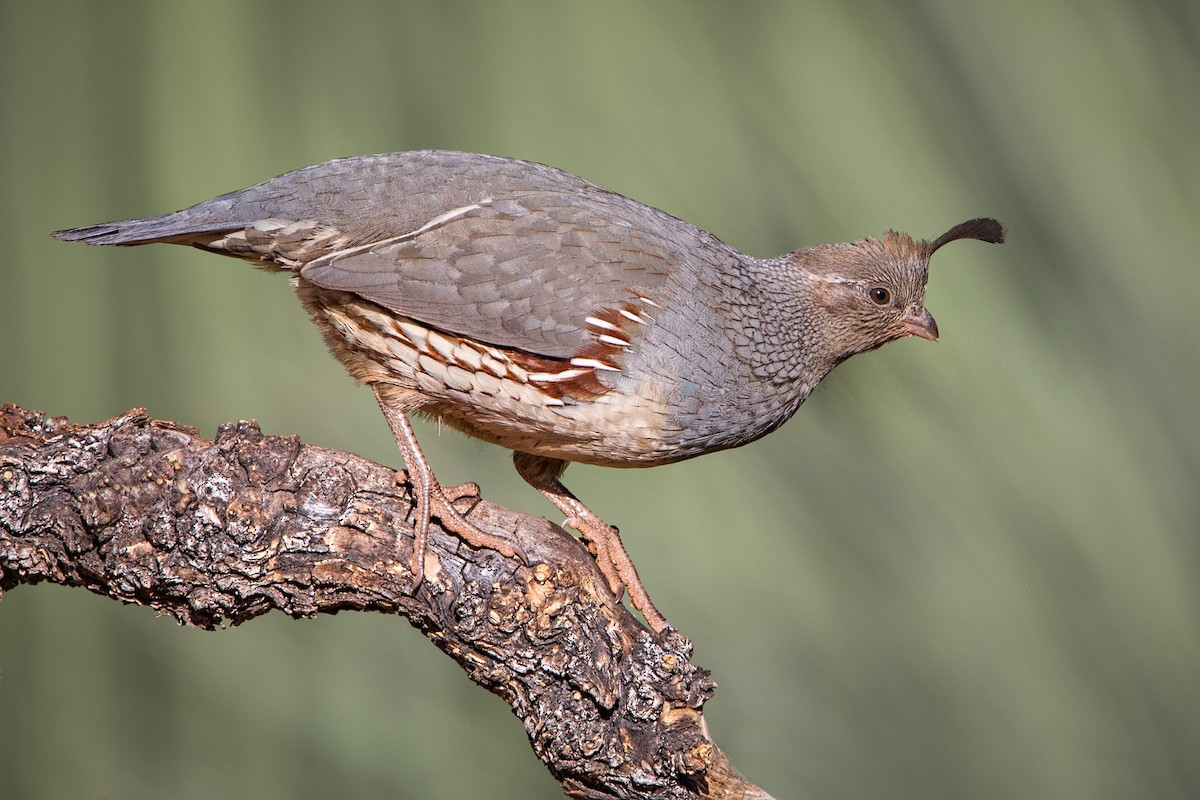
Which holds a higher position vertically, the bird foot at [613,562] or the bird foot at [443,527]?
the bird foot at [443,527]

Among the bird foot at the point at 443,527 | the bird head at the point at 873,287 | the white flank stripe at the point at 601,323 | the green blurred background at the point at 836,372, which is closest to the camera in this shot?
the bird foot at the point at 443,527

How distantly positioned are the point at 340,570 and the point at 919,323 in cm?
173

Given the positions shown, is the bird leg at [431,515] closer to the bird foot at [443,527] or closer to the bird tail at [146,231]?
the bird foot at [443,527]

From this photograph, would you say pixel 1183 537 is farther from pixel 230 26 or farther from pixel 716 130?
pixel 230 26

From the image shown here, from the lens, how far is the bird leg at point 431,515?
8.50 ft

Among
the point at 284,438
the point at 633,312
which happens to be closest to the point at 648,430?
the point at 633,312

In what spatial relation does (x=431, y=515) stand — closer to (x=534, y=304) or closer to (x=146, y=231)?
(x=534, y=304)

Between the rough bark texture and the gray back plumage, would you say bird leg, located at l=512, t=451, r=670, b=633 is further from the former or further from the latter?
the gray back plumage

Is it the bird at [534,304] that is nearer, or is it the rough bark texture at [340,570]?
the rough bark texture at [340,570]

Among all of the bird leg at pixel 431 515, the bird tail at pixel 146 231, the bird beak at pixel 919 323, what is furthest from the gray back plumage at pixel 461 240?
the bird beak at pixel 919 323

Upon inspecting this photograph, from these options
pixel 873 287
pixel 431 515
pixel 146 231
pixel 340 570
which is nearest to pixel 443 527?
pixel 431 515

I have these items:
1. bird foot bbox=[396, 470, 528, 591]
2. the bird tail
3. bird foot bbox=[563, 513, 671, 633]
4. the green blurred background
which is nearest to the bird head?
bird foot bbox=[563, 513, 671, 633]

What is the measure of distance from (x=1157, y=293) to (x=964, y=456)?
924mm

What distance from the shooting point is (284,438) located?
8.45 ft
